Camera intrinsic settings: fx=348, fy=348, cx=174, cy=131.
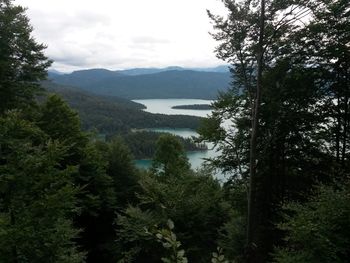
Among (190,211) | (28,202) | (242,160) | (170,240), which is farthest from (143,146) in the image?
(170,240)

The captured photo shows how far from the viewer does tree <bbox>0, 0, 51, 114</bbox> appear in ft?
51.7

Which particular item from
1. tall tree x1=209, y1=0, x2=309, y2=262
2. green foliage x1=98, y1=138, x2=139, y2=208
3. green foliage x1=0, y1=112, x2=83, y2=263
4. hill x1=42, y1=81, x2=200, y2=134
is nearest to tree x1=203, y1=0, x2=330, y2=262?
tall tree x1=209, y1=0, x2=309, y2=262

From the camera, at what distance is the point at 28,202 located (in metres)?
8.29

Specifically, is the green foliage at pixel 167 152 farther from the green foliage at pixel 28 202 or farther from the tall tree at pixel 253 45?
the green foliage at pixel 28 202

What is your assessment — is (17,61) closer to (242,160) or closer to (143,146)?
(242,160)

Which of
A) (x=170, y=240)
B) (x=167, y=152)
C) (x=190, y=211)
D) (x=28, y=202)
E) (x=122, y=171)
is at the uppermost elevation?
(x=170, y=240)

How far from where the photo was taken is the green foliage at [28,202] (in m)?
7.71

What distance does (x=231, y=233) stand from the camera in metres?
15.3

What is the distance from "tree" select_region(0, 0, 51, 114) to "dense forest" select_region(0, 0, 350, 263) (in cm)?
6

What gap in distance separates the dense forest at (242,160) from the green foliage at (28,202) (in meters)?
0.02

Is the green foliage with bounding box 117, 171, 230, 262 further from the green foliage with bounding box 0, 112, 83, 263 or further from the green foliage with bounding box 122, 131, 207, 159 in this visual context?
the green foliage with bounding box 122, 131, 207, 159

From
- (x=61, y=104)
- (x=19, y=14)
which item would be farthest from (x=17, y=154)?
(x=61, y=104)

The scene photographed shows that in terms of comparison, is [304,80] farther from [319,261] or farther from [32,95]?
[32,95]

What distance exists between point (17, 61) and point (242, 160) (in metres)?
11.4
